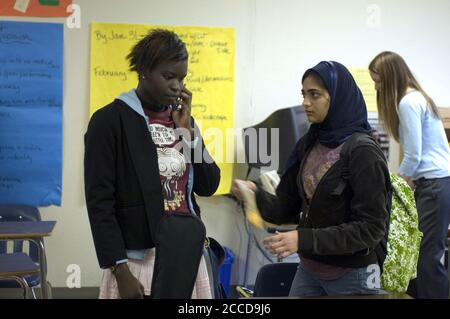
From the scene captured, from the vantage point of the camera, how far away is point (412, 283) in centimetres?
300

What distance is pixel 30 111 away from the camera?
11.3 ft

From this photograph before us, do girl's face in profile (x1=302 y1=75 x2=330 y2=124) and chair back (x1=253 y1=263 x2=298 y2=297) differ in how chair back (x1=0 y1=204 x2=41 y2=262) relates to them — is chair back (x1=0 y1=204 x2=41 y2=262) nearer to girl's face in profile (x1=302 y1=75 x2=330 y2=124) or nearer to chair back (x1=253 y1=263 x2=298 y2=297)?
chair back (x1=253 y1=263 x2=298 y2=297)

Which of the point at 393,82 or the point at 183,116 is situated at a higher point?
the point at 393,82

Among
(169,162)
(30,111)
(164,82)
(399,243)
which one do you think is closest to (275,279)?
(399,243)

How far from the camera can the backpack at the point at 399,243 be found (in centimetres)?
153

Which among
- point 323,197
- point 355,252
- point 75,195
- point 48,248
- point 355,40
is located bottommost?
point 48,248

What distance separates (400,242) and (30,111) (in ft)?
8.68

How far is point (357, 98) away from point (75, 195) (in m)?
2.49

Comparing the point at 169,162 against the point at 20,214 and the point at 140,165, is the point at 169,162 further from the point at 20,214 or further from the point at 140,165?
the point at 20,214

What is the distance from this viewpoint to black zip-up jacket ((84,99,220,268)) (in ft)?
4.33

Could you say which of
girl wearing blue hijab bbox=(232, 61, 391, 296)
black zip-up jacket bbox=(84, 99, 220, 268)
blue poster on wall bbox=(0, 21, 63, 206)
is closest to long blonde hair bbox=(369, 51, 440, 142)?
girl wearing blue hijab bbox=(232, 61, 391, 296)
